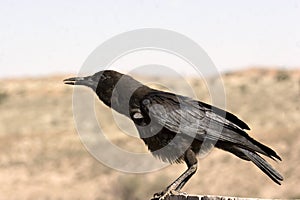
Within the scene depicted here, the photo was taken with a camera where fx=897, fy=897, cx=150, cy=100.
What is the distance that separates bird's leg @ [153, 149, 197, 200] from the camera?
9.27 meters

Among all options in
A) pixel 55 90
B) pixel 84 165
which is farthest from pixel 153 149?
pixel 55 90

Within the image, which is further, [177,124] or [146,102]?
[146,102]

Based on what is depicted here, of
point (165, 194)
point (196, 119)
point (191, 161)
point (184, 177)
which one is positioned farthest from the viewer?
point (196, 119)

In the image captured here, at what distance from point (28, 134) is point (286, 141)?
14960 millimetres

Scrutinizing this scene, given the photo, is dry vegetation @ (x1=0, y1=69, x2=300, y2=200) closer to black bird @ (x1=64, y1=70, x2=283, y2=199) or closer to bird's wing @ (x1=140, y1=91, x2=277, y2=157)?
black bird @ (x1=64, y1=70, x2=283, y2=199)

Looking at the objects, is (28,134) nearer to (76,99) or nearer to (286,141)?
(286,141)

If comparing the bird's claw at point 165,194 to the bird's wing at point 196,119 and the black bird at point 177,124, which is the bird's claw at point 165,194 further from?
the bird's wing at point 196,119

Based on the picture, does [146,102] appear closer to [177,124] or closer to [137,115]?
[137,115]

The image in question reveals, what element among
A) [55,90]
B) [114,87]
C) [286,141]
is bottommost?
[55,90]

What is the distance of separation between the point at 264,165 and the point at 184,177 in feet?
2.81

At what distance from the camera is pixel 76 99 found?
Result: 1265cm

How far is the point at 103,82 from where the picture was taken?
10.6 meters

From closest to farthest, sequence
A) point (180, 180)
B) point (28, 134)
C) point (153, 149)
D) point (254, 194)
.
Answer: point (180, 180) → point (153, 149) → point (254, 194) → point (28, 134)

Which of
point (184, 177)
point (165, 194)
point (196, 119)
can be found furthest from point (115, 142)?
point (165, 194)
